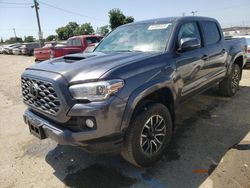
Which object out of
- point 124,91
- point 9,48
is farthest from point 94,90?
point 9,48

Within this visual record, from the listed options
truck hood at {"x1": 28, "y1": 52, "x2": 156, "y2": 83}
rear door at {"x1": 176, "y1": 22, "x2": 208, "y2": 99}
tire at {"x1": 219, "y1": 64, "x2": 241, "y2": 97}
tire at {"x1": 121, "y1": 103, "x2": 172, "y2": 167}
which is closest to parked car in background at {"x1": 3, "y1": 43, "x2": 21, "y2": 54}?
tire at {"x1": 219, "y1": 64, "x2": 241, "y2": 97}

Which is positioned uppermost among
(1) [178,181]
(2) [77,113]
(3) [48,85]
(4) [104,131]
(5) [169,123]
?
(3) [48,85]

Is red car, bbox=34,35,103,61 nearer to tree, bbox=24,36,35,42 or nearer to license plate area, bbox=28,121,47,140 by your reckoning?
license plate area, bbox=28,121,47,140

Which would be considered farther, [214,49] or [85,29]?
[85,29]

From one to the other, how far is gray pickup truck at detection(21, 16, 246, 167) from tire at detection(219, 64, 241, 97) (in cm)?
193

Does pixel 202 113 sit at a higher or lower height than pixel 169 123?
lower

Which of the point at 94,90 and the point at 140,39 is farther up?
the point at 140,39

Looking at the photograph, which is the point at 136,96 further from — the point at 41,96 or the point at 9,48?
the point at 9,48

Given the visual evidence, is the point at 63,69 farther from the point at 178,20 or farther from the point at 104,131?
the point at 178,20

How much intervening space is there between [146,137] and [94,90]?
3.26 ft

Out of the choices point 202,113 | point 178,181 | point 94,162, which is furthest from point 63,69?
point 202,113

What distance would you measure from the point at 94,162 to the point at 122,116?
1.14 meters

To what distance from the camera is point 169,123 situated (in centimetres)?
331

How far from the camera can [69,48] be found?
1177cm
